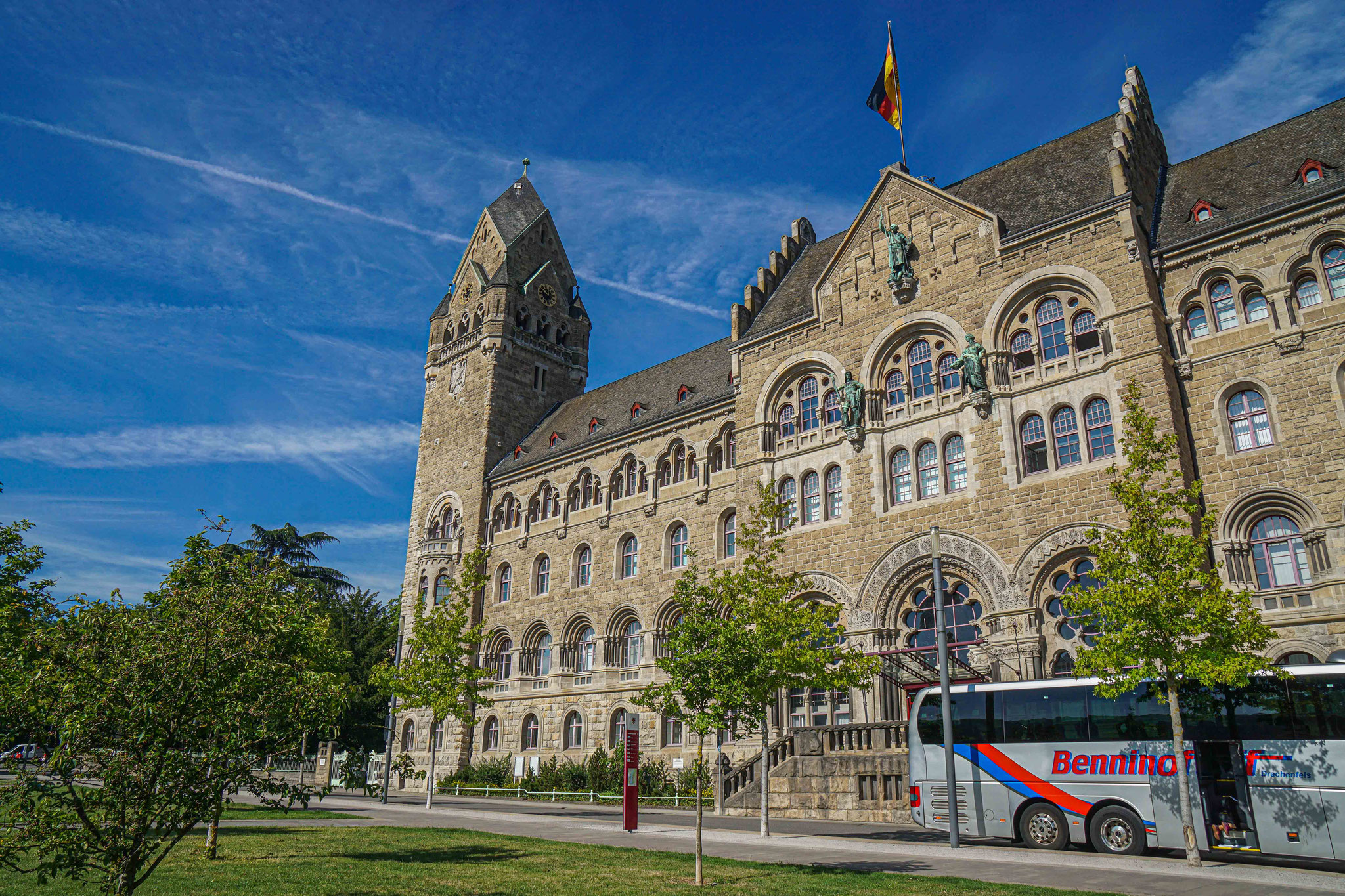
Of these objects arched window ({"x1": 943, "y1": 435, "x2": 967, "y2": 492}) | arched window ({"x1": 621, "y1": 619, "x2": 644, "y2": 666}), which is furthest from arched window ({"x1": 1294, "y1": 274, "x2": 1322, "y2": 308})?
arched window ({"x1": 621, "y1": 619, "x2": 644, "y2": 666})

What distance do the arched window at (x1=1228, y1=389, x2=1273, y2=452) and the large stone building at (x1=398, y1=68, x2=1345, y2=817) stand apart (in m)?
0.05

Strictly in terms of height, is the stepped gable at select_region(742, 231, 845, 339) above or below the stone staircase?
above

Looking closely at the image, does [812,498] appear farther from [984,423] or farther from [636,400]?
[636,400]

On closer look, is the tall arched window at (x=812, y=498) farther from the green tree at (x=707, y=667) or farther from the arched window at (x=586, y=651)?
the green tree at (x=707, y=667)

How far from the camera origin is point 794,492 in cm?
3253

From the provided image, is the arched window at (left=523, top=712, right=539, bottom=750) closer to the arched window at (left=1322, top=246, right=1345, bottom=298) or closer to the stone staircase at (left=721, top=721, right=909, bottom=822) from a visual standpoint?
the stone staircase at (left=721, top=721, right=909, bottom=822)

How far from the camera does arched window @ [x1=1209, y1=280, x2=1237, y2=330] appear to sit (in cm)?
2481

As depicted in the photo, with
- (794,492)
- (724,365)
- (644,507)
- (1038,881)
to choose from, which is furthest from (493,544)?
(1038,881)

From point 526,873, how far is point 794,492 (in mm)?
20865

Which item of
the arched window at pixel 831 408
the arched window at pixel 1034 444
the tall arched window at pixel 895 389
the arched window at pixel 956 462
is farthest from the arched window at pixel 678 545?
the arched window at pixel 1034 444

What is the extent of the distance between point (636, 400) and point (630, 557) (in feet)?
27.7

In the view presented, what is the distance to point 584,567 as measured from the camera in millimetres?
42188

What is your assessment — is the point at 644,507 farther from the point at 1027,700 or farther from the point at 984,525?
the point at 1027,700

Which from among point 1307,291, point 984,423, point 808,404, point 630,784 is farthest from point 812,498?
point 1307,291
